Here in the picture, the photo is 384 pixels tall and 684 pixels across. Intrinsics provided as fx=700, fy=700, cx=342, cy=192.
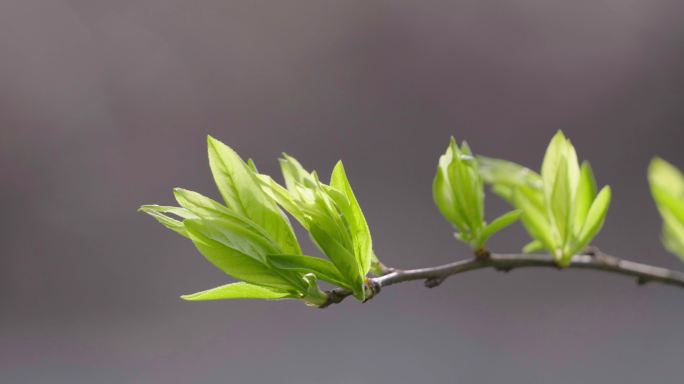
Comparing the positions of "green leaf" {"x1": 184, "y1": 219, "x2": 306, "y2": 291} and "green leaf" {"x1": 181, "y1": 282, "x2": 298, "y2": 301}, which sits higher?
"green leaf" {"x1": 184, "y1": 219, "x2": 306, "y2": 291}

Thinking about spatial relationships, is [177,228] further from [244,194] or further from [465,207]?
[465,207]

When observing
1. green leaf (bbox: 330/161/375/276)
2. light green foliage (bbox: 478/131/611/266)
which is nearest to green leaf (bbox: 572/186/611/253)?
light green foliage (bbox: 478/131/611/266)

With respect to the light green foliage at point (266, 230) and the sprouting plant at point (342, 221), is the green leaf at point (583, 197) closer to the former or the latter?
the sprouting plant at point (342, 221)

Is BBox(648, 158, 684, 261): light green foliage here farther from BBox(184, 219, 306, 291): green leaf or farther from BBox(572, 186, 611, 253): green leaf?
Answer: BBox(184, 219, 306, 291): green leaf

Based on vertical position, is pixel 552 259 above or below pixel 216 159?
below

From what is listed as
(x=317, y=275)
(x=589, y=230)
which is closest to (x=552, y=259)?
(x=589, y=230)

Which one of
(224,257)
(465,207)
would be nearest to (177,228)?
(224,257)

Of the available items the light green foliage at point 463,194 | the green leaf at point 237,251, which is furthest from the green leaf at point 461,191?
the green leaf at point 237,251
